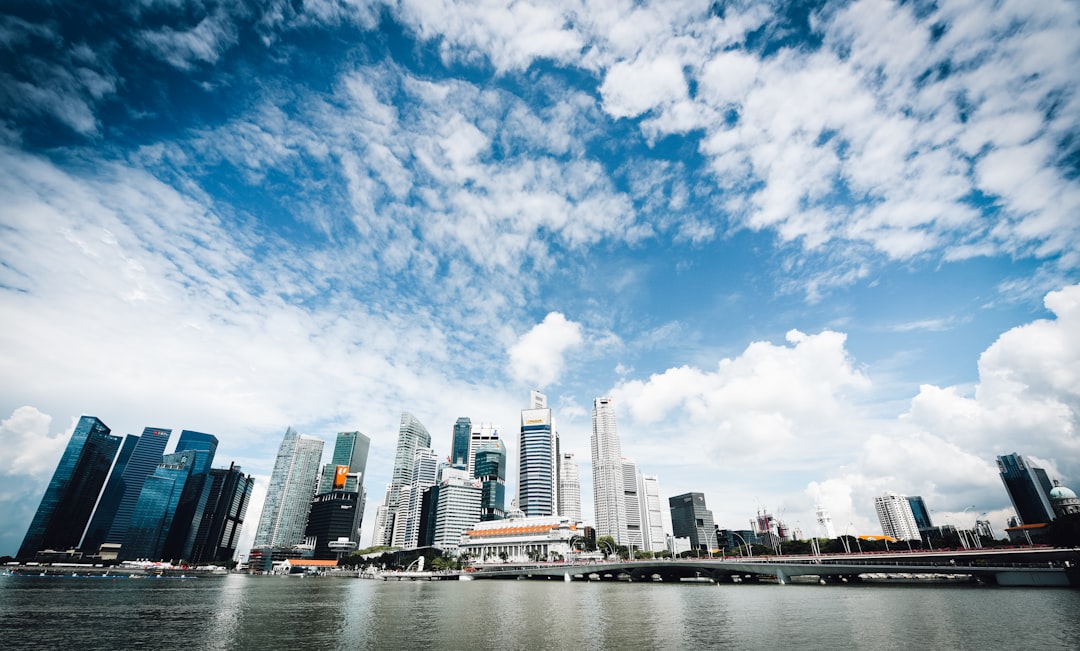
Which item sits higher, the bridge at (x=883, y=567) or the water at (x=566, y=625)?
the bridge at (x=883, y=567)

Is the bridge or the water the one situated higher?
the bridge

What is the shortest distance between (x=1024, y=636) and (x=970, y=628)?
15.4 feet

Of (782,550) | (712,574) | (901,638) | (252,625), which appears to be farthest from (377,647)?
(782,550)

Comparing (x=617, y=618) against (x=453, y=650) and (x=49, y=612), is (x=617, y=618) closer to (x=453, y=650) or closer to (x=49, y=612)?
(x=453, y=650)

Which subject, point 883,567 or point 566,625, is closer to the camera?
point 566,625

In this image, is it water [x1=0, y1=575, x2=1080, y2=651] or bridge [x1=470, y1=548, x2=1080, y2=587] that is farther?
bridge [x1=470, y1=548, x2=1080, y2=587]

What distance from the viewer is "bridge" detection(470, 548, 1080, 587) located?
9362cm

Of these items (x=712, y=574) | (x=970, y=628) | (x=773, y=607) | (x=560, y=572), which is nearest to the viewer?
(x=970, y=628)

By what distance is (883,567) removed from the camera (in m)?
93.8

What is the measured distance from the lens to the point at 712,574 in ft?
483

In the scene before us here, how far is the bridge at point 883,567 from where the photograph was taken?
93.6 metres

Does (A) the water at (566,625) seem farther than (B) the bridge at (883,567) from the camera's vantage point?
No

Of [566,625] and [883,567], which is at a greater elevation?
[883,567]

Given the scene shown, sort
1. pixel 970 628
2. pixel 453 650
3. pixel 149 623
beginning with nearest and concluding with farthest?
pixel 453 650, pixel 970 628, pixel 149 623
